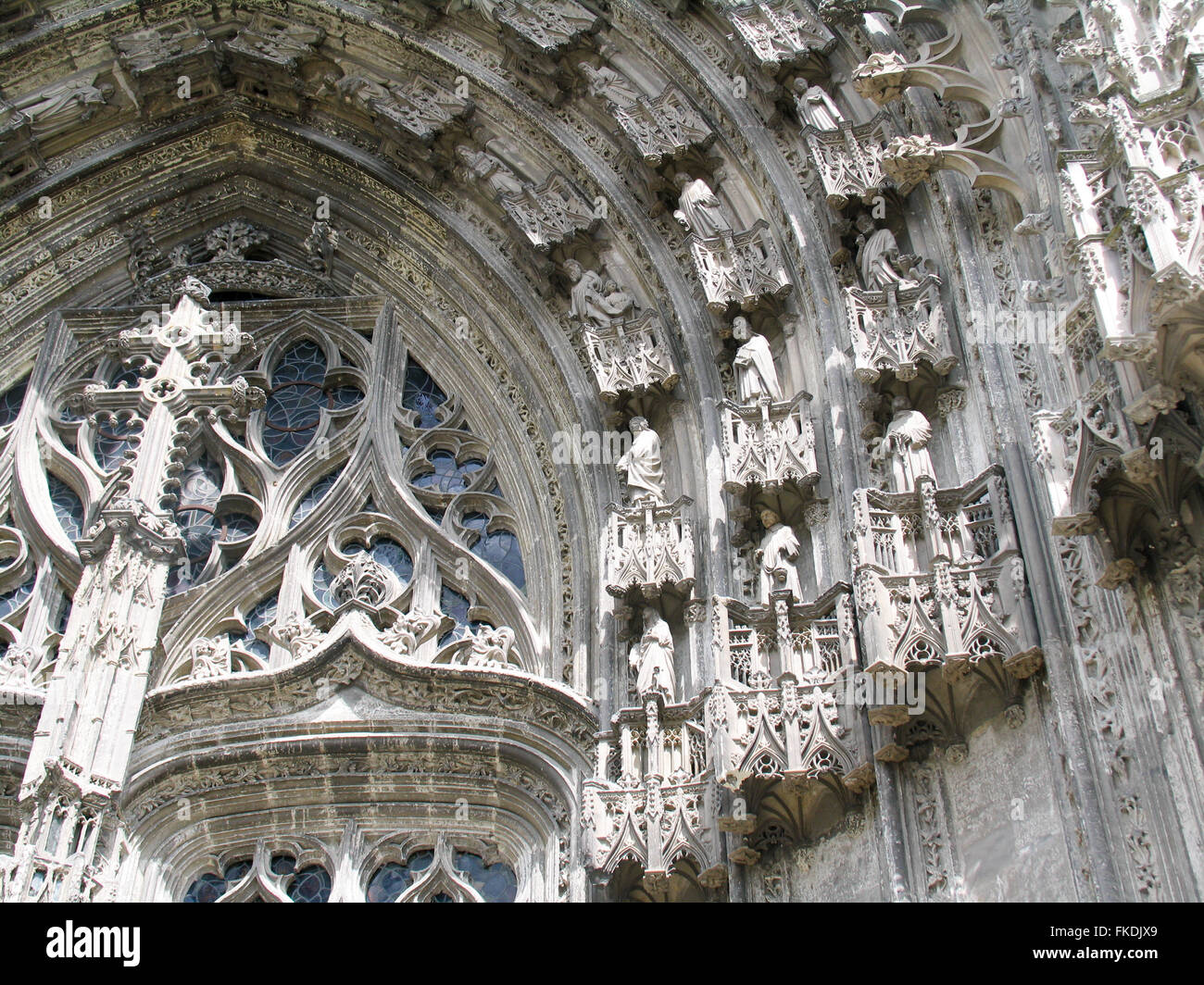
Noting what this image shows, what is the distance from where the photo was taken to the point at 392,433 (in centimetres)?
1400

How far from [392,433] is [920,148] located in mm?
5652

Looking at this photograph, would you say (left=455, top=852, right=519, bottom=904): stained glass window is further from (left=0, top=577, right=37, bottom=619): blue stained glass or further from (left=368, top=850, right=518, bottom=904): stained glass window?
(left=0, top=577, right=37, bottom=619): blue stained glass

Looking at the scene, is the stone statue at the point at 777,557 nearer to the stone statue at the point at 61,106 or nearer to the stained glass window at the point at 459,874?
the stained glass window at the point at 459,874

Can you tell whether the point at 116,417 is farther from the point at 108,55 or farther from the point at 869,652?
the point at 869,652

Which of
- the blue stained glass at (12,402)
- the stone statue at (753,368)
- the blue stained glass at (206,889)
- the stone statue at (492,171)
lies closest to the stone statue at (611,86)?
the stone statue at (492,171)

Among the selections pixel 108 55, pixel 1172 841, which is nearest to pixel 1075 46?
pixel 1172 841

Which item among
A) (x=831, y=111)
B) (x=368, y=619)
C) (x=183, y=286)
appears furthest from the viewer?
(x=183, y=286)

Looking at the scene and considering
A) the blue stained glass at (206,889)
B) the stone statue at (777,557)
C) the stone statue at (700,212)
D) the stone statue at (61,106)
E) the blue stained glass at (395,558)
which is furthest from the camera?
the stone statue at (61,106)

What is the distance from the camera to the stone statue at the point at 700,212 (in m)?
11.9

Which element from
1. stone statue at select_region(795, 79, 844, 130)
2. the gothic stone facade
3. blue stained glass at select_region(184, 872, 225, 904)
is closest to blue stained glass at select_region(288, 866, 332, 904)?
the gothic stone facade

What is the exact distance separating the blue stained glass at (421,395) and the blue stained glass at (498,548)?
1.25 m

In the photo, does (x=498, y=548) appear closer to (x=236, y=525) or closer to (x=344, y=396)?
(x=236, y=525)

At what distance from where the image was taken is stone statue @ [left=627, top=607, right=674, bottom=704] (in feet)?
32.3

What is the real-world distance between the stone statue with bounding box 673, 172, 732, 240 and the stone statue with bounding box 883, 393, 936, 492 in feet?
8.85
